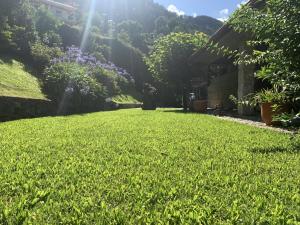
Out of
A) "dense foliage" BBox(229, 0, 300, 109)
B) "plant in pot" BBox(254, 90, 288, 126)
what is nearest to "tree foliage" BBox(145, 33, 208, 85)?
"plant in pot" BBox(254, 90, 288, 126)

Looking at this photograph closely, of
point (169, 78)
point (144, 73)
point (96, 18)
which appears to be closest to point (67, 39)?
point (144, 73)

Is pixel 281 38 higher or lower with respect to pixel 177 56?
lower

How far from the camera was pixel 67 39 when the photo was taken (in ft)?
123

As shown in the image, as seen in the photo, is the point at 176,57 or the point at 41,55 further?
the point at 176,57

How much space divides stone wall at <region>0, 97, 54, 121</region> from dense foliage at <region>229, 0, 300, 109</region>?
8.57m

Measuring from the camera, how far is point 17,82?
50.8 ft

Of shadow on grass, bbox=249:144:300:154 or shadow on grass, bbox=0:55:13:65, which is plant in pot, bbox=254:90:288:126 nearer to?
shadow on grass, bbox=249:144:300:154

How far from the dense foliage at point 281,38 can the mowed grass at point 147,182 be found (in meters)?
1.16

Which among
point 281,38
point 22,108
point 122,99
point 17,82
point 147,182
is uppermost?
point 281,38

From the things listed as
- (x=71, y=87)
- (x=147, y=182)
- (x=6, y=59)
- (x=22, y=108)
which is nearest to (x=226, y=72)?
(x=71, y=87)

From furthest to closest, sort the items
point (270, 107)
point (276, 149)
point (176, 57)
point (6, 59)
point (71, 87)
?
point (176, 57), point (6, 59), point (71, 87), point (270, 107), point (276, 149)

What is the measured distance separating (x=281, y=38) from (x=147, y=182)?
3.24m

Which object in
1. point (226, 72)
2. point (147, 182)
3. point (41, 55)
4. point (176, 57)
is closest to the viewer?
point (147, 182)

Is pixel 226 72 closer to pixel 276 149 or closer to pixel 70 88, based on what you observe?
pixel 70 88
